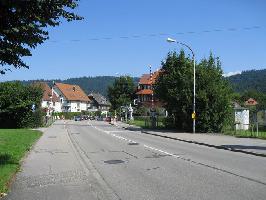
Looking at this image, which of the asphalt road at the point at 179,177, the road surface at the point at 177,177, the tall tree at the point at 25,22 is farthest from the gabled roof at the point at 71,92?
the tall tree at the point at 25,22

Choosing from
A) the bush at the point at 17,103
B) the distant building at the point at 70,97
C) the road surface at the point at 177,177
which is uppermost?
the distant building at the point at 70,97

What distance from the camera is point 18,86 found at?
5791 cm

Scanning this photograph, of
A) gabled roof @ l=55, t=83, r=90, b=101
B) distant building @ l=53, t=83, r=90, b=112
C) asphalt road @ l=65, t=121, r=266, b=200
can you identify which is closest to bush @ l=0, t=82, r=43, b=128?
asphalt road @ l=65, t=121, r=266, b=200

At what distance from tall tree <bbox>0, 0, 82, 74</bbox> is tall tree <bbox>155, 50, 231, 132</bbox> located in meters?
32.7

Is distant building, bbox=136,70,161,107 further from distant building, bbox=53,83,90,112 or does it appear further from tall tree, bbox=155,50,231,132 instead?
tall tree, bbox=155,50,231,132

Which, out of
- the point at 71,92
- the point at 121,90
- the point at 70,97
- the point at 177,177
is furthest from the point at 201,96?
the point at 71,92

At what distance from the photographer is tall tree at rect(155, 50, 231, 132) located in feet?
146

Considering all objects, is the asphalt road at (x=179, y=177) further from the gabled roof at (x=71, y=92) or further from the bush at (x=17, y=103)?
the gabled roof at (x=71, y=92)

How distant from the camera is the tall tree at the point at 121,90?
13538 centimetres

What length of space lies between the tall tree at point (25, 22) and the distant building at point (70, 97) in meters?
145

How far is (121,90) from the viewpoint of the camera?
448 ft

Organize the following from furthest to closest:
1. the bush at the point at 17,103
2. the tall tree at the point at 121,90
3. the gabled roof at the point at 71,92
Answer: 1. the gabled roof at the point at 71,92
2. the tall tree at the point at 121,90
3. the bush at the point at 17,103

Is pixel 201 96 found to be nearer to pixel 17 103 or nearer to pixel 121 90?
pixel 17 103

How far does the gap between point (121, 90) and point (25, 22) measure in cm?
12448
